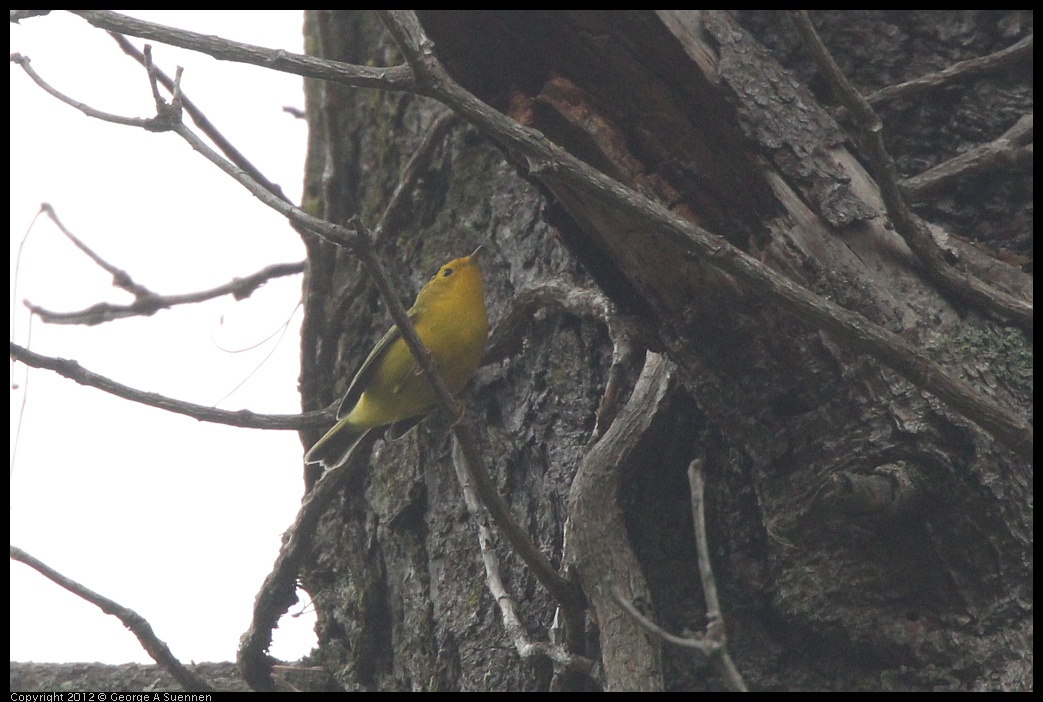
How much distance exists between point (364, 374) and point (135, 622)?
1.18 metres

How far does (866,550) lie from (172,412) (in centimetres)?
186

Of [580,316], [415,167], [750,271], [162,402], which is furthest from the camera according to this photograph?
[415,167]

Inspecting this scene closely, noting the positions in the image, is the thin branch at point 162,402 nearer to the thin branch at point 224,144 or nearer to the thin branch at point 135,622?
the thin branch at point 135,622

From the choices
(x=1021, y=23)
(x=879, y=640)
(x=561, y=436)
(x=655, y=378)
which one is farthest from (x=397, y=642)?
(x=1021, y=23)

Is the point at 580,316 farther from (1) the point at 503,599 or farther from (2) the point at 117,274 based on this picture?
(2) the point at 117,274

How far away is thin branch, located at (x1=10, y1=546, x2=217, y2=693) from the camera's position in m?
2.22

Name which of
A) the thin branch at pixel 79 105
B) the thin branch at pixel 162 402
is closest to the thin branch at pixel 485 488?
the thin branch at pixel 79 105

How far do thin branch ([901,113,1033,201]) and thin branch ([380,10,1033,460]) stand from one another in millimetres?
737

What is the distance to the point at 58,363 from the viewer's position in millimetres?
2443

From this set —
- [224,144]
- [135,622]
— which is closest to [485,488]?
[135,622]

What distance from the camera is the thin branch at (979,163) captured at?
243cm

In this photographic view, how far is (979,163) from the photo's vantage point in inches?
96.5

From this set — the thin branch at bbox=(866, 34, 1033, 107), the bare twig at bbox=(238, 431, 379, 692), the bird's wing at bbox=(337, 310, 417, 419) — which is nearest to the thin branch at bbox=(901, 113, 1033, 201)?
the thin branch at bbox=(866, 34, 1033, 107)

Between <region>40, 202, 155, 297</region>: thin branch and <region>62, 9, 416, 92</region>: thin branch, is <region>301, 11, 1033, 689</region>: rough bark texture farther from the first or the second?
<region>40, 202, 155, 297</region>: thin branch
